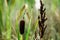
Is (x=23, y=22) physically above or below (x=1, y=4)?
below

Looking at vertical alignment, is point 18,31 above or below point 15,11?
below

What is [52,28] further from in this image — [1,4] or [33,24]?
A: [1,4]

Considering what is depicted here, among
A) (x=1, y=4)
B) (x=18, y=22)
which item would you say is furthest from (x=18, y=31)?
(x=1, y=4)

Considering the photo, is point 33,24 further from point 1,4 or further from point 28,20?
point 1,4

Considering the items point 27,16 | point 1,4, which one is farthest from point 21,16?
point 1,4
